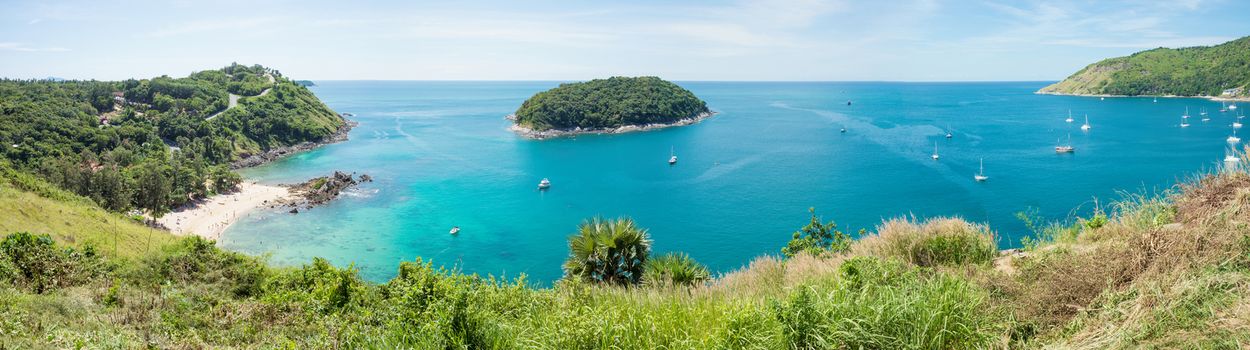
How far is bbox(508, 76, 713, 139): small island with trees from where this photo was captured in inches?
3784

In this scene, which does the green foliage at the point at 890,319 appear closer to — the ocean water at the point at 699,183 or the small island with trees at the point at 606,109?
A: the ocean water at the point at 699,183

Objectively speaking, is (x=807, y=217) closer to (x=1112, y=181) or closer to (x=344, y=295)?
(x=1112, y=181)

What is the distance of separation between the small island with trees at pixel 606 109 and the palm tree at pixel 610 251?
7690cm

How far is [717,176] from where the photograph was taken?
58844 mm

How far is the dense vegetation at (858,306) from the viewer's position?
5191mm

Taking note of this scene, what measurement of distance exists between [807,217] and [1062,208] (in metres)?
17.9

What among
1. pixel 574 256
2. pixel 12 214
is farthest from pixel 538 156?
pixel 574 256

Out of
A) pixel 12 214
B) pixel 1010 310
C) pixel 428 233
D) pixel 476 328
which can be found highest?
pixel 1010 310

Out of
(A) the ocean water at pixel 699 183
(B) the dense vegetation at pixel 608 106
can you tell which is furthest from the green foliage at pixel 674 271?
(B) the dense vegetation at pixel 608 106

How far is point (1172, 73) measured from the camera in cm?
14162

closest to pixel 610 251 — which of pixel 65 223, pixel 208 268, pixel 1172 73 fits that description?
Answer: pixel 208 268

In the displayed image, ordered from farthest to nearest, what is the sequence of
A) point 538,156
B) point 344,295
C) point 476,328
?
point 538,156, point 344,295, point 476,328

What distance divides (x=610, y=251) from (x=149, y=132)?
70.5 metres

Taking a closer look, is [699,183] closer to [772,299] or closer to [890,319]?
[772,299]
